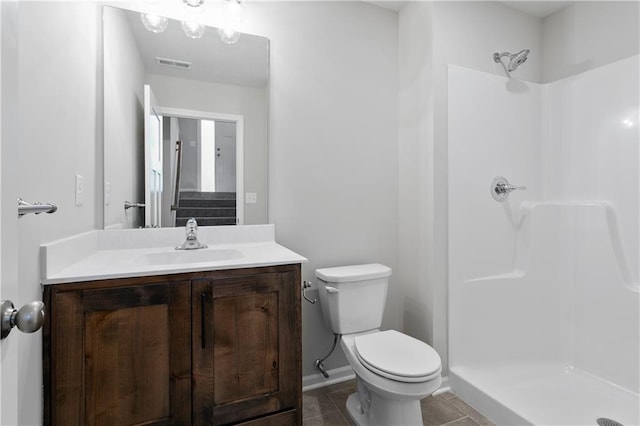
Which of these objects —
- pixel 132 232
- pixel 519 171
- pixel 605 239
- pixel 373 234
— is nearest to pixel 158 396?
pixel 132 232

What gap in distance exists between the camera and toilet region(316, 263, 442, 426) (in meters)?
1.38

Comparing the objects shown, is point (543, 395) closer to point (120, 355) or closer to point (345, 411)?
point (345, 411)

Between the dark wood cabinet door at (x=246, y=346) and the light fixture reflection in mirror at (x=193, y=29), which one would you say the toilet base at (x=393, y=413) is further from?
the light fixture reflection in mirror at (x=193, y=29)

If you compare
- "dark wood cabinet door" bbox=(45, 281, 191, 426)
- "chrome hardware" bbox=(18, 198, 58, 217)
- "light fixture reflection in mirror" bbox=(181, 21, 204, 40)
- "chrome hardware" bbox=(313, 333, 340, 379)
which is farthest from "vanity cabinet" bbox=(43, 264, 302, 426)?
"light fixture reflection in mirror" bbox=(181, 21, 204, 40)

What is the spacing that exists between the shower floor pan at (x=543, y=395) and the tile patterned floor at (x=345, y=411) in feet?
0.22

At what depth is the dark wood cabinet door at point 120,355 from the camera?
1.06 meters

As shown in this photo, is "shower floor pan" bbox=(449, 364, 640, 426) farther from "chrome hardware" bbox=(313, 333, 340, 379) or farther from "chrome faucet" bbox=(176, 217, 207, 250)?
"chrome faucet" bbox=(176, 217, 207, 250)

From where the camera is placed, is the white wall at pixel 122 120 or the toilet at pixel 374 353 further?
the white wall at pixel 122 120

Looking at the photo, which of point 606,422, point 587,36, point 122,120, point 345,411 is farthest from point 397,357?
point 587,36

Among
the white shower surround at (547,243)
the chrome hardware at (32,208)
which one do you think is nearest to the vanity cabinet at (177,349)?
the chrome hardware at (32,208)

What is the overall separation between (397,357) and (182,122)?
1.57 meters

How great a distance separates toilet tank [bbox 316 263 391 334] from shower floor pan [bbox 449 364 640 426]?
0.65 metres

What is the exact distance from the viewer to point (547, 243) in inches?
88.2

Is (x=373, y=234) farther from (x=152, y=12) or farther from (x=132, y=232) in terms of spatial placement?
(x=152, y=12)
